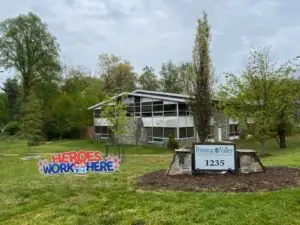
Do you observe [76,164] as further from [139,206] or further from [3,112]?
[3,112]

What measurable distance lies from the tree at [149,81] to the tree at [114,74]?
3.49 meters

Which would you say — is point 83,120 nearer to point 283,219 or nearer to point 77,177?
point 77,177

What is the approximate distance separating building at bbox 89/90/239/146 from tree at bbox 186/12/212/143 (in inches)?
484

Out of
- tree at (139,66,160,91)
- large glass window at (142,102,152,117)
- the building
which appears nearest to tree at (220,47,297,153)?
the building

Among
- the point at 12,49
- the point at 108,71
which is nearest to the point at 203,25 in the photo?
the point at 12,49

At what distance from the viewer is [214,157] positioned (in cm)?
830

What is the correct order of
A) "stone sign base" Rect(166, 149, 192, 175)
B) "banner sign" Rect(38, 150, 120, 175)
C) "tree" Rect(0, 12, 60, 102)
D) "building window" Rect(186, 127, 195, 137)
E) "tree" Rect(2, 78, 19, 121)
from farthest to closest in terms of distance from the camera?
"tree" Rect(2, 78, 19, 121) < "tree" Rect(0, 12, 60, 102) < "building window" Rect(186, 127, 195, 137) < "banner sign" Rect(38, 150, 120, 175) < "stone sign base" Rect(166, 149, 192, 175)

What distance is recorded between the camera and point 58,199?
22.7 feet

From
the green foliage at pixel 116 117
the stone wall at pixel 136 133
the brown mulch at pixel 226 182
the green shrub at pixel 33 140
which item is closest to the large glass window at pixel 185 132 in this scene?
the stone wall at pixel 136 133

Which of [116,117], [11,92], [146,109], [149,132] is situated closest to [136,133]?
[149,132]

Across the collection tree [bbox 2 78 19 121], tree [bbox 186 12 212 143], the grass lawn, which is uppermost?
tree [bbox 2 78 19 121]

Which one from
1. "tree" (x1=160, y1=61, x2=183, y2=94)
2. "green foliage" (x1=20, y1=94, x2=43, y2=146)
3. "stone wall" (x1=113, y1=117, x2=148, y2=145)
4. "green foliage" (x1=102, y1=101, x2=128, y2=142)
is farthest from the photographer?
"tree" (x1=160, y1=61, x2=183, y2=94)

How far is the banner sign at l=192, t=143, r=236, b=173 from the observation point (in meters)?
8.23

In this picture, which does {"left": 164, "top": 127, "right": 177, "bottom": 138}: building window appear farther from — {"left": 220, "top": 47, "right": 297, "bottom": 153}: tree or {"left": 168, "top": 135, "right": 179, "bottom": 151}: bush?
{"left": 220, "top": 47, "right": 297, "bottom": 153}: tree
